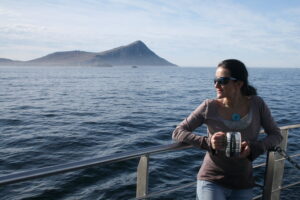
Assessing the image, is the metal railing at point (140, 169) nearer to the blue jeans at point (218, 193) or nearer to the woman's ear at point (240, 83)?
the blue jeans at point (218, 193)

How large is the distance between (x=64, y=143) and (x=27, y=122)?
627 centimetres

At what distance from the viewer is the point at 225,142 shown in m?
2.17

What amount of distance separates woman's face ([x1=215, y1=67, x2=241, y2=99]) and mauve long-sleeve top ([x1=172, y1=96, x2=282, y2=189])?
0.10 meters

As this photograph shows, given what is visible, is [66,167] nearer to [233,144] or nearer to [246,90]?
[233,144]

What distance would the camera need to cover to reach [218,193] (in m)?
2.35

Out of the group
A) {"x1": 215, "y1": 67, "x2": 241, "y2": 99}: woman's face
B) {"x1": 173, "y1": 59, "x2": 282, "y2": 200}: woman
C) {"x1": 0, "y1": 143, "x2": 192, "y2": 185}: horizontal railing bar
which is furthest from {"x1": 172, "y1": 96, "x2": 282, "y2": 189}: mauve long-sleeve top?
{"x1": 0, "y1": 143, "x2": 192, "y2": 185}: horizontal railing bar

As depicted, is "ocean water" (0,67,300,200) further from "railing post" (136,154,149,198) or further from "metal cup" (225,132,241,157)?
"metal cup" (225,132,241,157)

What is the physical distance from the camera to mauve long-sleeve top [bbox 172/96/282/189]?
2.37 metres

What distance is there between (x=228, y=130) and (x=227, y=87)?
0.35m

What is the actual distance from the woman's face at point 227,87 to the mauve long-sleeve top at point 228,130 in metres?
0.10

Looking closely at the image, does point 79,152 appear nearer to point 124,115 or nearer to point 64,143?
point 64,143

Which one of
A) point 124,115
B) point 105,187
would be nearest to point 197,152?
point 105,187

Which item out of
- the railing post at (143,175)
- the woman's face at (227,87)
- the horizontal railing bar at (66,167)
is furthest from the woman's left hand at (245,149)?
the railing post at (143,175)

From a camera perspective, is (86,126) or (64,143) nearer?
(64,143)
